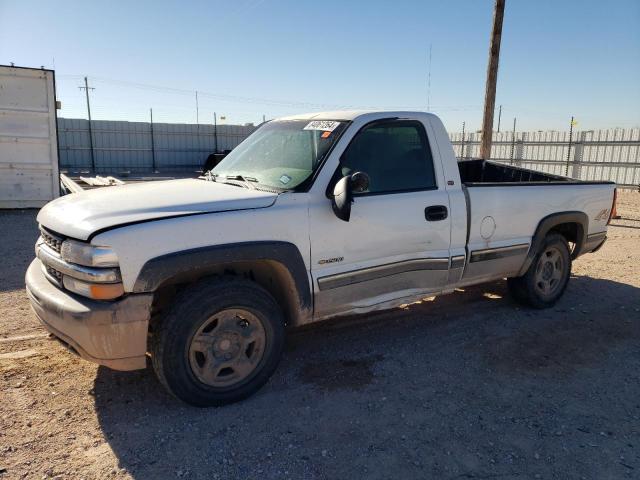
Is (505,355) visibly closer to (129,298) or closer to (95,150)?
(129,298)

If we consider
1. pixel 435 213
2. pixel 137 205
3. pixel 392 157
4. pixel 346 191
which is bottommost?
pixel 435 213

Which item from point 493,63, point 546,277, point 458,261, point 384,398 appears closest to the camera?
point 384,398

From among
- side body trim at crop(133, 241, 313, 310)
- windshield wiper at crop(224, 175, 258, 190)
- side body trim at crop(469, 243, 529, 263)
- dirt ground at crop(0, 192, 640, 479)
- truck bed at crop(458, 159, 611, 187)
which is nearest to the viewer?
dirt ground at crop(0, 192, 640, 479)

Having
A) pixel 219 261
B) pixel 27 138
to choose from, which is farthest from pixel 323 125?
pixel 27 138

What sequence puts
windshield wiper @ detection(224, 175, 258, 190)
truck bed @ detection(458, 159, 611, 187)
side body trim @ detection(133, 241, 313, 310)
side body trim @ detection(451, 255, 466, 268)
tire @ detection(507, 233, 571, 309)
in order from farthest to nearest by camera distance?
1. truck bed @ detection(458, 159, 611, 187)
2. tire @ detection(507, 233, 571, 309)
3. side body trim @ detection(451, 255, 466, 268)
4. windshield wiper @ detection(224, 175, 258, 190)
5. side body trim @ detection(133, 241, 313, 310)

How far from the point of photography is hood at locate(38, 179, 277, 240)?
302cm

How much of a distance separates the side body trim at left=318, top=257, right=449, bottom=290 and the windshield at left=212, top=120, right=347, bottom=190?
743mm

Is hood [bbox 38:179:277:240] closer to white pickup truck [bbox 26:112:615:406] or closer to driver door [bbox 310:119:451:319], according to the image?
white pickup truck [bbox 26:112:615:406]

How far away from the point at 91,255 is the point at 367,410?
6.56 feet

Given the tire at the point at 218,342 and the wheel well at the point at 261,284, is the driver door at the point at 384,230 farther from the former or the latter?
the tire at the point at 218,342

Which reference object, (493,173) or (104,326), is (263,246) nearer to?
(104,326)

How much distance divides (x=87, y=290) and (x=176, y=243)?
57 centimetres

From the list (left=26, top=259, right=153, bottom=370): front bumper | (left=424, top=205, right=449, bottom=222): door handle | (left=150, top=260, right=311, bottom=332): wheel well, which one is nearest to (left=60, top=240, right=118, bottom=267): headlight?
(left=26, top=259, right=153, bottom=370): front bumper

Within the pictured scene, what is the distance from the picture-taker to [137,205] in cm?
323
